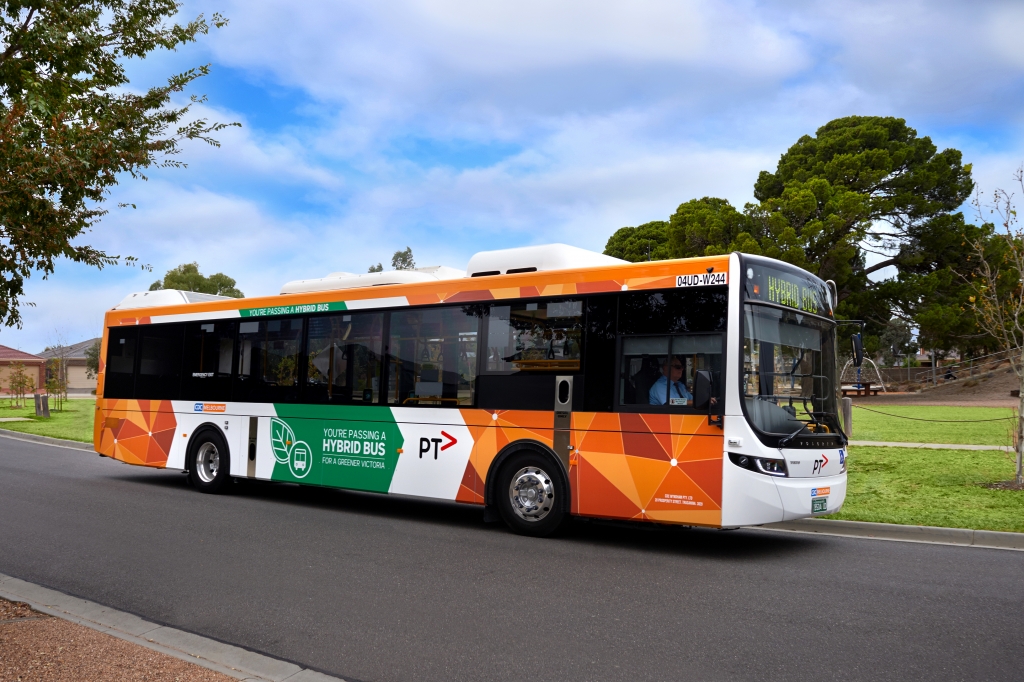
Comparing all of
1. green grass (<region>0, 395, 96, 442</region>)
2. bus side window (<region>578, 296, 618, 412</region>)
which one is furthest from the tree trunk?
green grass (<region>0, 395, 96, 442</region>)

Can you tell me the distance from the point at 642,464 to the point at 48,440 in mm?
20982

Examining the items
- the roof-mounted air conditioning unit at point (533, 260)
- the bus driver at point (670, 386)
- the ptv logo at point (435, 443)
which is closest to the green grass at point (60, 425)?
the ptv logo at point (435, 443)

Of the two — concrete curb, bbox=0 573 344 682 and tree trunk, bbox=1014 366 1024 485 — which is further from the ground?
tree trunk, bbox=1014 366 1024 485

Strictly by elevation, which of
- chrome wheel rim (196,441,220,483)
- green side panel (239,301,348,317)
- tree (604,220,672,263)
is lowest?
chrome wheel rim (196,441,220,483)

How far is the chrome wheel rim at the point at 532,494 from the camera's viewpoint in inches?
378

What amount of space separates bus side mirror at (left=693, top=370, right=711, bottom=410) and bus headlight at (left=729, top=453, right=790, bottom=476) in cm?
57

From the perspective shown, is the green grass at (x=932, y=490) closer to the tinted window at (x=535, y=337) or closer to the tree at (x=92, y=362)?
the tinted window at (x=535, y=337)

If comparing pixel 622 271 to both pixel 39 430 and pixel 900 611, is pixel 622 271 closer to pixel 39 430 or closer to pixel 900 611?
pixel 900 611

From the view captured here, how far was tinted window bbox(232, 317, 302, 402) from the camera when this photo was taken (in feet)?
41.0

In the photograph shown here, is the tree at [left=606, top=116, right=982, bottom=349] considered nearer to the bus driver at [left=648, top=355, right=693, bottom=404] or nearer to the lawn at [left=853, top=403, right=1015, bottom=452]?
the lawn at [left=853, top=403, right=1015, bottom=452]

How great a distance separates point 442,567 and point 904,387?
52.4 meters

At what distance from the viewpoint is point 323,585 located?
725cm

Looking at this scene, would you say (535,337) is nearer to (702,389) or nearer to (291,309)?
(702,389)

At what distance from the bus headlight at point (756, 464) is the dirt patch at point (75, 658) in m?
5.19
